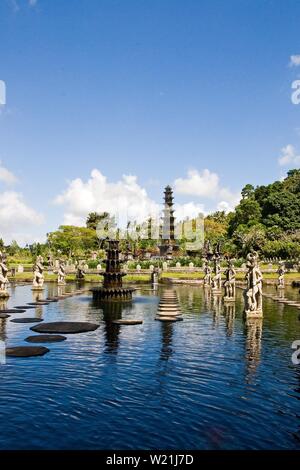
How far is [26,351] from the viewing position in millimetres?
17719

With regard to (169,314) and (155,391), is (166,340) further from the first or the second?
(169,314)

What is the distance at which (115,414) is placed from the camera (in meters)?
11.1

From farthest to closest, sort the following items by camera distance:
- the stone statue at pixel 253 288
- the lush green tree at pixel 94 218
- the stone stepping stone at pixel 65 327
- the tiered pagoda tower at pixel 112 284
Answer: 1. the lush green tree at pixel 94 218
2. the tiered pagoda tower at pixel 112 284
3. the stone statue at pixel 253 288
4. the stone stepping stone at pixel 65 327

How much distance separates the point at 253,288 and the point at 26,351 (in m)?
14.4

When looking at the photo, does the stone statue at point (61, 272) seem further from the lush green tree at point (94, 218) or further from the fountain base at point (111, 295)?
the lush green tree at point (94, 218)

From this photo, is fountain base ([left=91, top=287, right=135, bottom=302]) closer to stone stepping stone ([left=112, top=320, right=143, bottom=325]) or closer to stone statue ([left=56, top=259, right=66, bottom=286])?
stone stepping stone ([left=112, top=320, right=143, bottom=325])

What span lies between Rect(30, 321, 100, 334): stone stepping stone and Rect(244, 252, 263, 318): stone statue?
938 cm

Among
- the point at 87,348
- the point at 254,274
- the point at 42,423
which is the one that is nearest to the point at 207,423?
the point at 42,423

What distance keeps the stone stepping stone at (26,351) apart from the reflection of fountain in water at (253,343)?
7.93 meters

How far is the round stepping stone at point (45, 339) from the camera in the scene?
789 inches

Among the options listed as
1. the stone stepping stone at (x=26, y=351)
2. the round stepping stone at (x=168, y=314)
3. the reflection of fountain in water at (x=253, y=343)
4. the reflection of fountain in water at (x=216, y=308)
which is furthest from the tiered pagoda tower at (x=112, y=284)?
the stone stepping stone at (x=26, y=351)

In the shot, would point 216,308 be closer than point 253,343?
No

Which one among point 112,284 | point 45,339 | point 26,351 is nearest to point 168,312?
point 45,339

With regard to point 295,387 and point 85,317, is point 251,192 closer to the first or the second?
point 85,317
